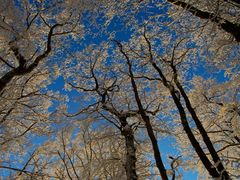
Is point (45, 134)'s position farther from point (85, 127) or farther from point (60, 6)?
point (60, 6)

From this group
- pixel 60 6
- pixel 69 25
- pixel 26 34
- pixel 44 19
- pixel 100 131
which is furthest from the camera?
pixel 100 131

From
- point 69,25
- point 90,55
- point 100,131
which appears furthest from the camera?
point 90,55

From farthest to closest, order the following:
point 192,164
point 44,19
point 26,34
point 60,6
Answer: point 192,164
point 44,19
point 60,6
point 26,34

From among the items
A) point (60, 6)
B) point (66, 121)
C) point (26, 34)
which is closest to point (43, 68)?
point (66, 121)

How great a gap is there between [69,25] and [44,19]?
127 centimetres

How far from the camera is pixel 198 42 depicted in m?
11.4

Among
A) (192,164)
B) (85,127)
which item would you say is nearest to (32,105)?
(85,127)

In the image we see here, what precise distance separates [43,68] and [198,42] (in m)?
6.52

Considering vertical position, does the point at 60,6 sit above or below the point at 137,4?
above

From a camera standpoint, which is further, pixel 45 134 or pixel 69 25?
pixel 45 134

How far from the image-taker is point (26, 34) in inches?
307

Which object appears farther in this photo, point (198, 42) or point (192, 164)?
point (192, 164)

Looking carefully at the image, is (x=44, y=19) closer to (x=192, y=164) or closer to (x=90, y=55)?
(x=90, y=55)

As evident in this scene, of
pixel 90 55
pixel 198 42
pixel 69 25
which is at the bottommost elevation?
pixel 198 42
